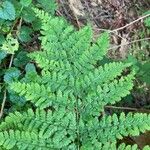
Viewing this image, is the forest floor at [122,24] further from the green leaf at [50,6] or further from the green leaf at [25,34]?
the green leaf at [25,34]

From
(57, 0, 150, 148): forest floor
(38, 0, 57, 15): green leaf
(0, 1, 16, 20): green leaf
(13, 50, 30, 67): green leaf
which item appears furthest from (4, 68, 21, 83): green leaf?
(57, 0, 150, 148): forest floor

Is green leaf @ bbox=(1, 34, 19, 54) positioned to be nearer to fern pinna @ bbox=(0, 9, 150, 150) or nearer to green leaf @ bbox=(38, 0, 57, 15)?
green leaf @ bbox=(38, 0, 57, 15)

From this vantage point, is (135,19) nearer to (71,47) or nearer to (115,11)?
(115,11)

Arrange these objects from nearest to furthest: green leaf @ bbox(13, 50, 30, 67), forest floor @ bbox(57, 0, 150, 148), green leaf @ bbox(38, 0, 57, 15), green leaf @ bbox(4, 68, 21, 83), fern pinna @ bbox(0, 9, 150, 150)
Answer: fern pinna @ bbox(0, 9, 150, 150) < green leaf @ bbox(4, 68, 21, 83) < green leaf @ bbox(13, 50, 30, 67) < green leaf @ bbox(38, 0, 57, 15) < forest floor @ bbox(57, 0, 150, 148)

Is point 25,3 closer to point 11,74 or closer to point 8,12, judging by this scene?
point 8,12

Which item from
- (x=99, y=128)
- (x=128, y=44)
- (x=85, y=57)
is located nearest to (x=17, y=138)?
(x=99, y=128)

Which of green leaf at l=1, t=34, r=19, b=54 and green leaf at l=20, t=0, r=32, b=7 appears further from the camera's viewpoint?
green leaf at l=20, t=0, r=32, b=7
